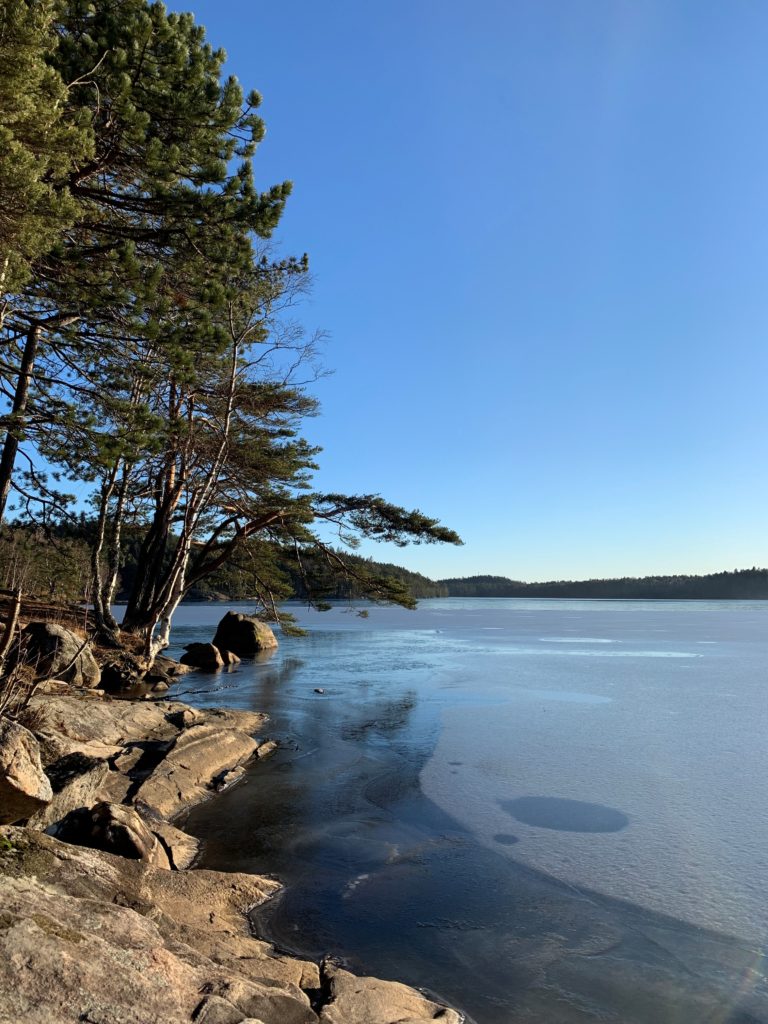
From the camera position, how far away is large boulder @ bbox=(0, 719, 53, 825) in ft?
15.8

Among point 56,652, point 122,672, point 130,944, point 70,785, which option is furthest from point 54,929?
point 122,672

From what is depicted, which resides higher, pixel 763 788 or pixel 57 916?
pixel 57 916

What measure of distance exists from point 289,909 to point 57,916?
213 centimetres

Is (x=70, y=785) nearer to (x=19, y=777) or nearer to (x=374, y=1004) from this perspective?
(x=19, y=777)

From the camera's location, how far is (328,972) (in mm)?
3854

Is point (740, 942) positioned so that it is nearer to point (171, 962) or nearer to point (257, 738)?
point (171, 962)

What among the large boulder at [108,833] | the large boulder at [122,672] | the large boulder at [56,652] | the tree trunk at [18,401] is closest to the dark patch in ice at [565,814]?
the large boulder at [108,833]

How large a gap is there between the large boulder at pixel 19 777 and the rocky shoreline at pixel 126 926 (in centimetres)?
1

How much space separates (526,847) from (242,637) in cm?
2276

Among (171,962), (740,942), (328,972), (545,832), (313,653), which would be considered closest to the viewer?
(171,962)

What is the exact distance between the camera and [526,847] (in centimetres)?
613

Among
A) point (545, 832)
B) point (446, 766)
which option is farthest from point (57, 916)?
point (446, 766)

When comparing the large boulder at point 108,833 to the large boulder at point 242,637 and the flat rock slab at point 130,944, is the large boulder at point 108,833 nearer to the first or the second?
the flat rock slab at point 130,944

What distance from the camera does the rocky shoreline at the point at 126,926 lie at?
8.90ft
